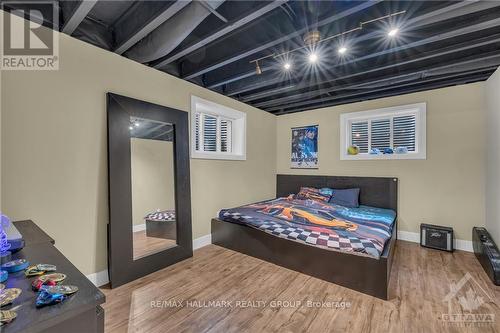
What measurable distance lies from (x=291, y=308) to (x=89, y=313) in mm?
1692

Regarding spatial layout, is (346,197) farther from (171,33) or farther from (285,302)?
(171,33)

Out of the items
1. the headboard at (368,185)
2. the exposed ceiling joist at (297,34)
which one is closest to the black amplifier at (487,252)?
the headboard at (368,185)

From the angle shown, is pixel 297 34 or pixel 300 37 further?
pixel 300 37

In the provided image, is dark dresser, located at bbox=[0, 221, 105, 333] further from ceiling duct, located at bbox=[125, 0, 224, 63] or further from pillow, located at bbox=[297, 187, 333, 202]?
pillow, located at bbox=[297, 187, 333, 202]

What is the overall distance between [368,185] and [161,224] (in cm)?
353

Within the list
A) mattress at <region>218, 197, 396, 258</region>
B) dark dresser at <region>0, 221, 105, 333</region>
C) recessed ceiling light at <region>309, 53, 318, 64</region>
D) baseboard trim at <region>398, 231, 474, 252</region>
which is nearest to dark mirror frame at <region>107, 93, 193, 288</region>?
mattress at <region>218, 197, 396, 258</region>

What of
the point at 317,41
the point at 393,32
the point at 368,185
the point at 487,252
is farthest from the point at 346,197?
the point at 317,41

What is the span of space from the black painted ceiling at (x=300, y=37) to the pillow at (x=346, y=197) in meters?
1.82

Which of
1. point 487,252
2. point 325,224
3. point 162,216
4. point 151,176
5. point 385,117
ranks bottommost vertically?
point 487,252

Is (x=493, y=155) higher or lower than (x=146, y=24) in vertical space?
lower

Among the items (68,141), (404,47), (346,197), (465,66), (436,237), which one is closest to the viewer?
(68,141)

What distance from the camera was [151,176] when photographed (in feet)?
9.18

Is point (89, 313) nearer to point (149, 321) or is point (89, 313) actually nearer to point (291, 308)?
point (149, 321)

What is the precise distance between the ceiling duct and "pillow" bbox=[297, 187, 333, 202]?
11.0 ft
